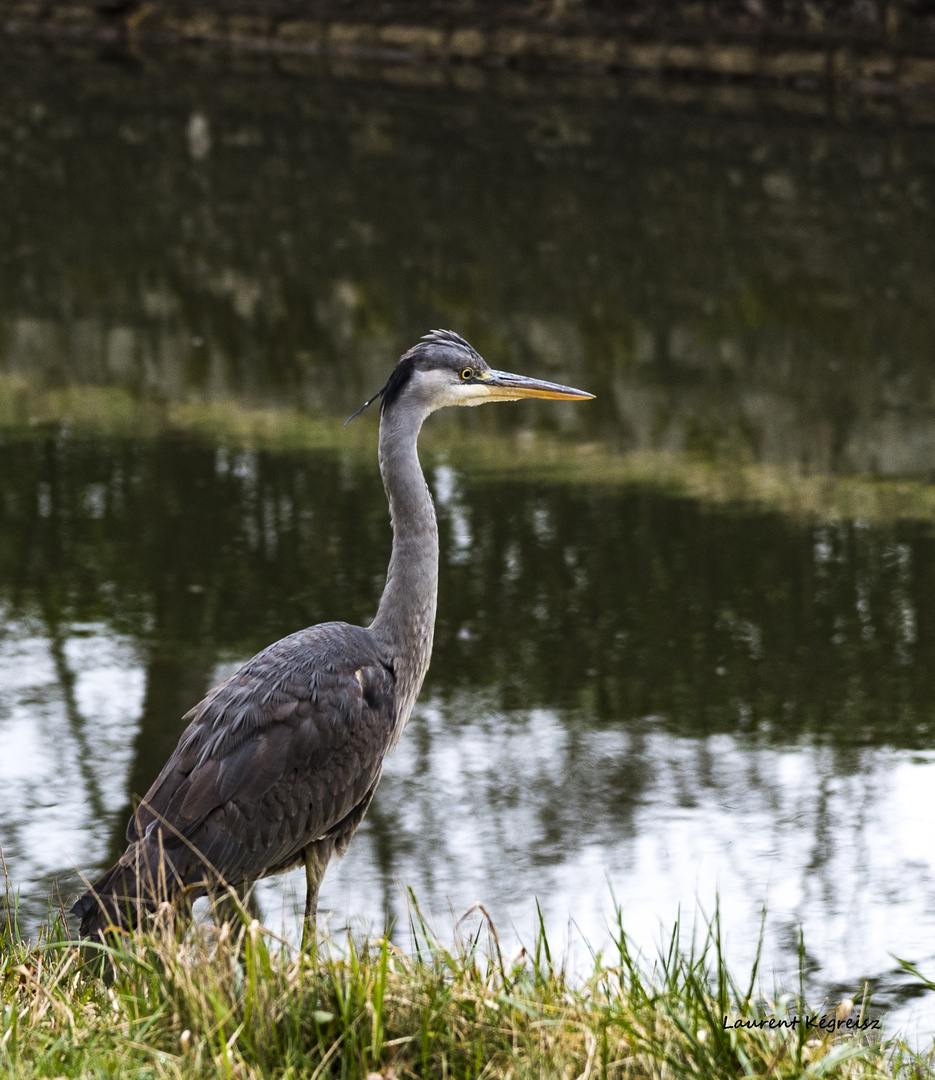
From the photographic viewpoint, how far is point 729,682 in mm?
6988

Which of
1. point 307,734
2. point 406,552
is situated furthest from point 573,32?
point 307,734

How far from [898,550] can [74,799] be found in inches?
182

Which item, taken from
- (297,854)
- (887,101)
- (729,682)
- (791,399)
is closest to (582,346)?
(791,399)

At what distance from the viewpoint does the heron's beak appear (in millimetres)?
4828

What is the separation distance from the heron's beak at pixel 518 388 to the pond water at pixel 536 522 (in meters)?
1.65

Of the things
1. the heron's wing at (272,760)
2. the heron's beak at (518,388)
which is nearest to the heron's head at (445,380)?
the heron's beak at (518,388)

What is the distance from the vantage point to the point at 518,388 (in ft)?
15.9

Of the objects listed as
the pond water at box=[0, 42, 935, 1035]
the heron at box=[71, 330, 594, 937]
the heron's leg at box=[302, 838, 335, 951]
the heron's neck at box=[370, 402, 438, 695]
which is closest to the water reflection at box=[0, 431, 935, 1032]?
the pond water at box=[0, 42, 935, 1035]

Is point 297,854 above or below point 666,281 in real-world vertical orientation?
below

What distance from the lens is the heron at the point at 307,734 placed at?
4.21 meters

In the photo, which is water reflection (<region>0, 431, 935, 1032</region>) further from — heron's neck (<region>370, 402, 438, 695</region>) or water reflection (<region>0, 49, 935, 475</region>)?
water reflection (<region>0, 49, 935, 475</region>)

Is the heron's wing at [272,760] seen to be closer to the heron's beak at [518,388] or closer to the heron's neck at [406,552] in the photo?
the heron's neck at [406,552]

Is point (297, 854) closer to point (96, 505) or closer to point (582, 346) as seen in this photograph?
point (96, 505)

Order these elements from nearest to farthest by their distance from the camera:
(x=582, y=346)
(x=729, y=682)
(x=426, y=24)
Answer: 1. (x=729, y=682)
2. (x=582, y=346)
3. (x=426, y=24)
